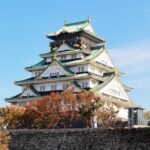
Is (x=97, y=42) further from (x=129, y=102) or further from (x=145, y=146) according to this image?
(x=145, y=146)

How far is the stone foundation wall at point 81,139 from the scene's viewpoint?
28.7 m

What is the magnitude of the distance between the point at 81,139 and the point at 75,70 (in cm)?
1865

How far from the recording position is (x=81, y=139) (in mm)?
31500

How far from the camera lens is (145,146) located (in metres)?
28.1

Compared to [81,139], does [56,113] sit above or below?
above

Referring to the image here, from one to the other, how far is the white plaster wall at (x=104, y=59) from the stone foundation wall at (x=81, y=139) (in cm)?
1732

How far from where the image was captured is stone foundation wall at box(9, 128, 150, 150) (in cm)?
2869

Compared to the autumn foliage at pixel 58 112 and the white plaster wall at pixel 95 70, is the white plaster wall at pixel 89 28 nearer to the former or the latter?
the white plaster wall at pixel 95 70

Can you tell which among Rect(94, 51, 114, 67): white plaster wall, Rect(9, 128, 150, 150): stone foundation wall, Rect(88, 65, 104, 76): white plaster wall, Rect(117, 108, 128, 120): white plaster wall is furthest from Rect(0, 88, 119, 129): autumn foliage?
Rect(94, 51, 114, 67): white plaster wall

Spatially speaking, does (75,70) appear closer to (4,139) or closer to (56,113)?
(56,113)

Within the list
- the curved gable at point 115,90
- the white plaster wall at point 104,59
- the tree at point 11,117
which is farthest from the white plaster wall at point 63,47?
the tree at point 11,117

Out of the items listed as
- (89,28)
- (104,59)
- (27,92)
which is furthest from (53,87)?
(89,28)

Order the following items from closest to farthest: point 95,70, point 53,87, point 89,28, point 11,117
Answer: point 11,117 < point 53,87 < point 95,70 < point 89,28

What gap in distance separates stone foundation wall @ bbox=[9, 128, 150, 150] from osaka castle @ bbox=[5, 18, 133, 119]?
12.1 metres
